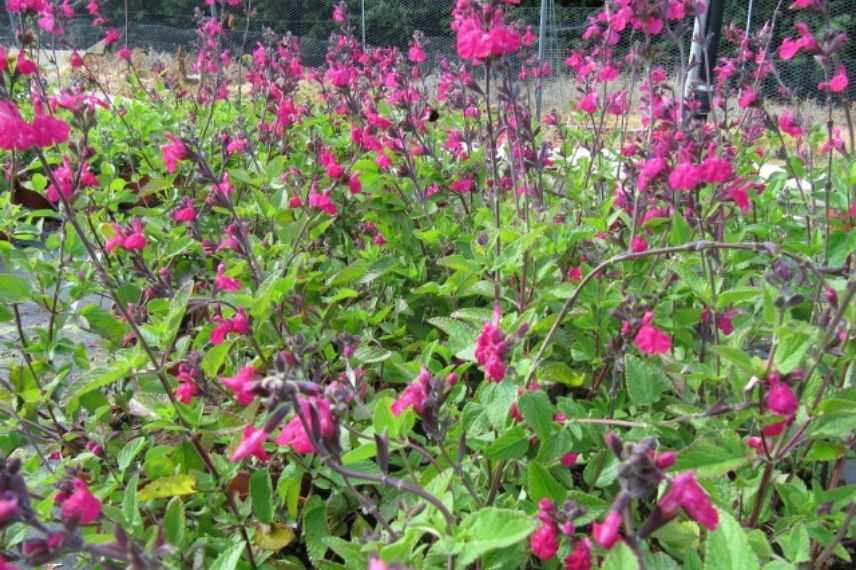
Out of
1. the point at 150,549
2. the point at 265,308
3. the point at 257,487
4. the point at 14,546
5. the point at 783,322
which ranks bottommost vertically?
the point at 14,546

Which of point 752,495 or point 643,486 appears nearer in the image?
point 643,486

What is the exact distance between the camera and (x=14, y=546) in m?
1.91

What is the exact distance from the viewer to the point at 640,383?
177 cm

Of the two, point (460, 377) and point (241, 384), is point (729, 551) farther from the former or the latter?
point (460, 377)

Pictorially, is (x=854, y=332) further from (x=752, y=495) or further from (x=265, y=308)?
(x=265, y=308)

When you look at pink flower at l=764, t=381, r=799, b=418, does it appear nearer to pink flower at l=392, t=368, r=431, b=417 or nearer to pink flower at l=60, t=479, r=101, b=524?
pink flower at l=392, t=368, r=431, b=417

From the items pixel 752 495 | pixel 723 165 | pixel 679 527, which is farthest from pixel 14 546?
pixel 723 165

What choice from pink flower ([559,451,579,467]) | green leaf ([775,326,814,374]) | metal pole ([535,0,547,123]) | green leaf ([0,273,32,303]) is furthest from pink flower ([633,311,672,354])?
metal pole ([535,0,547,123])

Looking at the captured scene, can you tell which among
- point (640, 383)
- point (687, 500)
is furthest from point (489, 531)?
point (640, 383)

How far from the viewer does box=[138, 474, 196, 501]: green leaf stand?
5.82 feet

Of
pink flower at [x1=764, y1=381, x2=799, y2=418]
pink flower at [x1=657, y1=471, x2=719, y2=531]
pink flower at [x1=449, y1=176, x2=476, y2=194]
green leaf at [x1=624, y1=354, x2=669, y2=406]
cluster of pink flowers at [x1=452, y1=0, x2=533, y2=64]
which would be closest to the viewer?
pink flower at [x1=657, y1=471, x2=719, y2=531]

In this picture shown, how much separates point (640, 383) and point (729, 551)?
680 mm

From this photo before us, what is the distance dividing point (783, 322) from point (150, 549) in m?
1.25

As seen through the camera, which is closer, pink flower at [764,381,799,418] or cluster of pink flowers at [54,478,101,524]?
cluster of pink flowers at [54,478,101,524]
